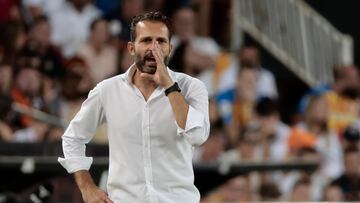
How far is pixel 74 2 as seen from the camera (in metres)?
12.8

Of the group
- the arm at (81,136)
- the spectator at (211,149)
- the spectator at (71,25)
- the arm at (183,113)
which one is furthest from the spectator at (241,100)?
the arm at (183,113)

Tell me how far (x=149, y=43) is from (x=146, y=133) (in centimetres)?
41

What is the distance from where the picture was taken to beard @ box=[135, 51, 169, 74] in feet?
15.6

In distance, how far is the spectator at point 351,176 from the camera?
11.9 meters

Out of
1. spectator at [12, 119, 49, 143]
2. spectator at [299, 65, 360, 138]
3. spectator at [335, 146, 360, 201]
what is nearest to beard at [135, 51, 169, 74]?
spectator at [12, 119, 49, 143]

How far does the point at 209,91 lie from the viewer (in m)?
12.5

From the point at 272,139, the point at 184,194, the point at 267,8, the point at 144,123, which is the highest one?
the point at 144,123

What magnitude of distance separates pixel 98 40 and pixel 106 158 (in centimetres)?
407

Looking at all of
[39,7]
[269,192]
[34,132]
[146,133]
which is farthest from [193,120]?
[39,7]

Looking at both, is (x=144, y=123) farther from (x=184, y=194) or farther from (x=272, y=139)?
(x=272, y=139)

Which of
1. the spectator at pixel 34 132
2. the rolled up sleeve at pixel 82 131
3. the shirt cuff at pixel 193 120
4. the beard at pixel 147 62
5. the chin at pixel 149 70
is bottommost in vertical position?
the spectator at pixel 34 132

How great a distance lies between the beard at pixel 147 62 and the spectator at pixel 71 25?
25.5ft

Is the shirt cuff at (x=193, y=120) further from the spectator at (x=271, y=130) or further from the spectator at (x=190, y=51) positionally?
the spectator at (x=190, y=51)

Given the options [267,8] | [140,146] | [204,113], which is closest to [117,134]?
[140,146]
